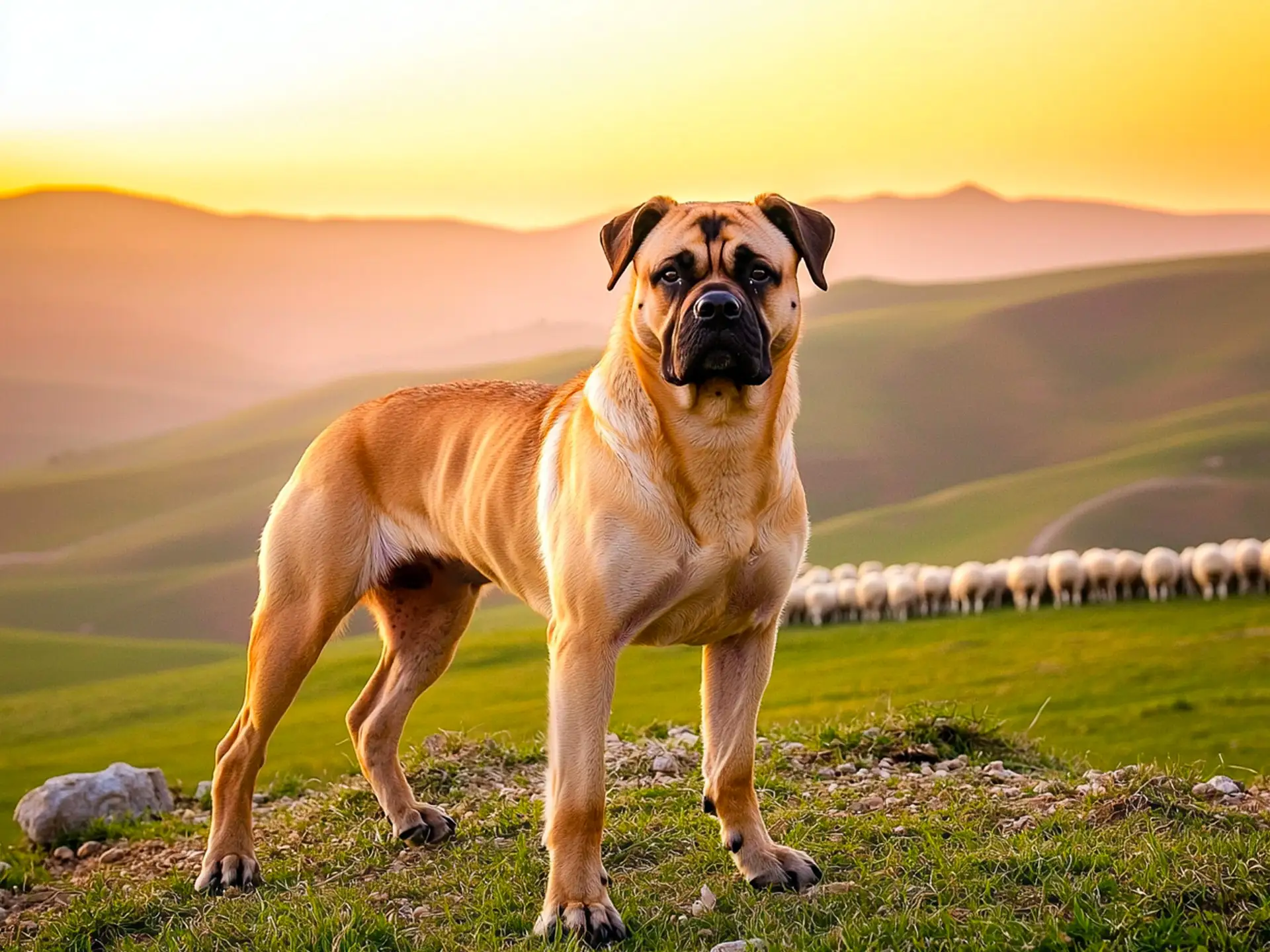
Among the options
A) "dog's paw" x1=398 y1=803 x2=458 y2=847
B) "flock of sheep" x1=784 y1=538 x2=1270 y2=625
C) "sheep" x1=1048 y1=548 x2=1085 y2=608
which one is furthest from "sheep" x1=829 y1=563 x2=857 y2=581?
"dog's paw" x1=398 y1=803 x2=458 y2=847

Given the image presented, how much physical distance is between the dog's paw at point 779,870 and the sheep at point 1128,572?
12.5 metres

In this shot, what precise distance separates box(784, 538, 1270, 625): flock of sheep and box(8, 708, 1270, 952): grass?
30.4ft

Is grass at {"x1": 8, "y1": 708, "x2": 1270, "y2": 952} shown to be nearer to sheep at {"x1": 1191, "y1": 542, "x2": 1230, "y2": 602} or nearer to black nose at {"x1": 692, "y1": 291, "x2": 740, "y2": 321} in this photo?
black nose at {"x1": 692, "y1": 291, "x2": 740, "y2": 321}

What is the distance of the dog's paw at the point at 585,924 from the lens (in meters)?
4.45

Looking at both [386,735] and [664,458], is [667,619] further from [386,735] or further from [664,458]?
[386,735]

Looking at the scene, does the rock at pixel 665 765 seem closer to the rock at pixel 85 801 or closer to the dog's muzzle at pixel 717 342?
the dog's muzzle at pixel 717 342

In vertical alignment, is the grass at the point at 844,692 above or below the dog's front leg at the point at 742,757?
below

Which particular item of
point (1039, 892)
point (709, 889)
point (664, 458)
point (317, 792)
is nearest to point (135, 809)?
point (317, 792)

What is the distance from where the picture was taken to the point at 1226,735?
32.4ft

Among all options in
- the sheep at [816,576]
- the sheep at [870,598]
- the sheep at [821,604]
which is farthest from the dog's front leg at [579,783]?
the sheep at [816,576]

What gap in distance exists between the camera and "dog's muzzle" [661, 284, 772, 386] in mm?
4344

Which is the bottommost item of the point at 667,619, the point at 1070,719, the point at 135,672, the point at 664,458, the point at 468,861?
the point at 135,672

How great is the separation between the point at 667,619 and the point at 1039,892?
170 cm

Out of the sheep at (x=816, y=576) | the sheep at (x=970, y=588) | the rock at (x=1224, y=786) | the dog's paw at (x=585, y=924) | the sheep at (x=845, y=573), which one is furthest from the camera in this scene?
the sheep at (x=845, y=573)
